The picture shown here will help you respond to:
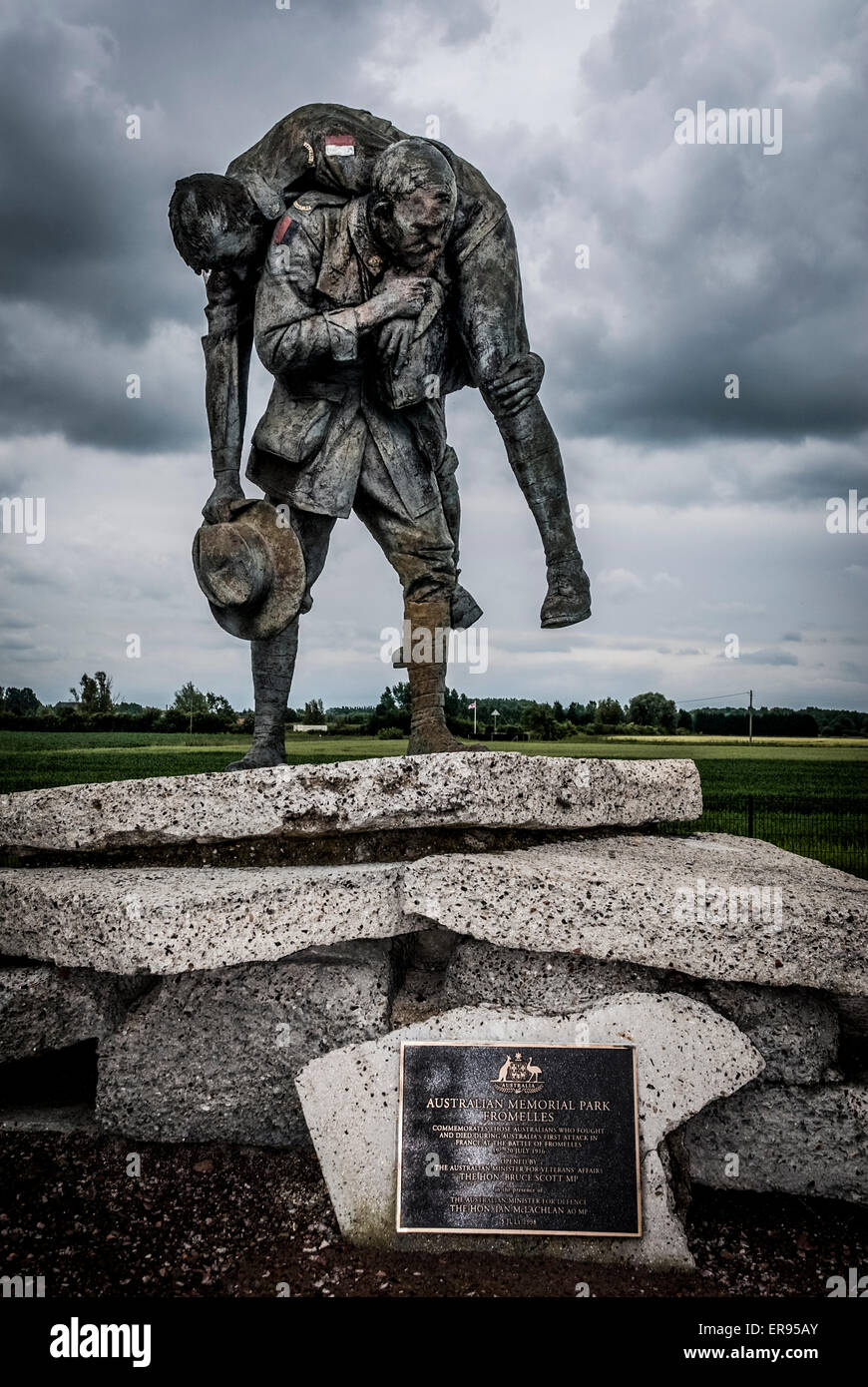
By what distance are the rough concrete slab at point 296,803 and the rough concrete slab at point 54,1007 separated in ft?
1.60

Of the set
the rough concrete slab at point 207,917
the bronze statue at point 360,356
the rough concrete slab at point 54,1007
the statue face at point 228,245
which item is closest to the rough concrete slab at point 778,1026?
the rough concrete slab at point 207,917

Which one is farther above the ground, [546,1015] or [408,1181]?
[546,1015]

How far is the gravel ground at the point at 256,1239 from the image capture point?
9.03ft

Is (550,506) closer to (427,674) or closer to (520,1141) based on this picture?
(427,674)

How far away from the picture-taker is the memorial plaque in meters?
2.83

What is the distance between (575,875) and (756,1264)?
131 cm

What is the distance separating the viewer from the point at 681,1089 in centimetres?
295

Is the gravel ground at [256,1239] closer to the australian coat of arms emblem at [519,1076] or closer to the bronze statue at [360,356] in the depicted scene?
the australian coat of arms emblem at [519,1076]

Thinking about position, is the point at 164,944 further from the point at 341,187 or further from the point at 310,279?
the point at 341,187

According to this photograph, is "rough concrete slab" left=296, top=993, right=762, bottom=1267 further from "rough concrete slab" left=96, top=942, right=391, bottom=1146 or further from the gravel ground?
"rough concrete slab" left=96, top=942, right=391, bottom=1146

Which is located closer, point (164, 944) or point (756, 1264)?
point (756, 1264)

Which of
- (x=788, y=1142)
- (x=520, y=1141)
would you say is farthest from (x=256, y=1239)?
(x=788, y=1142)
